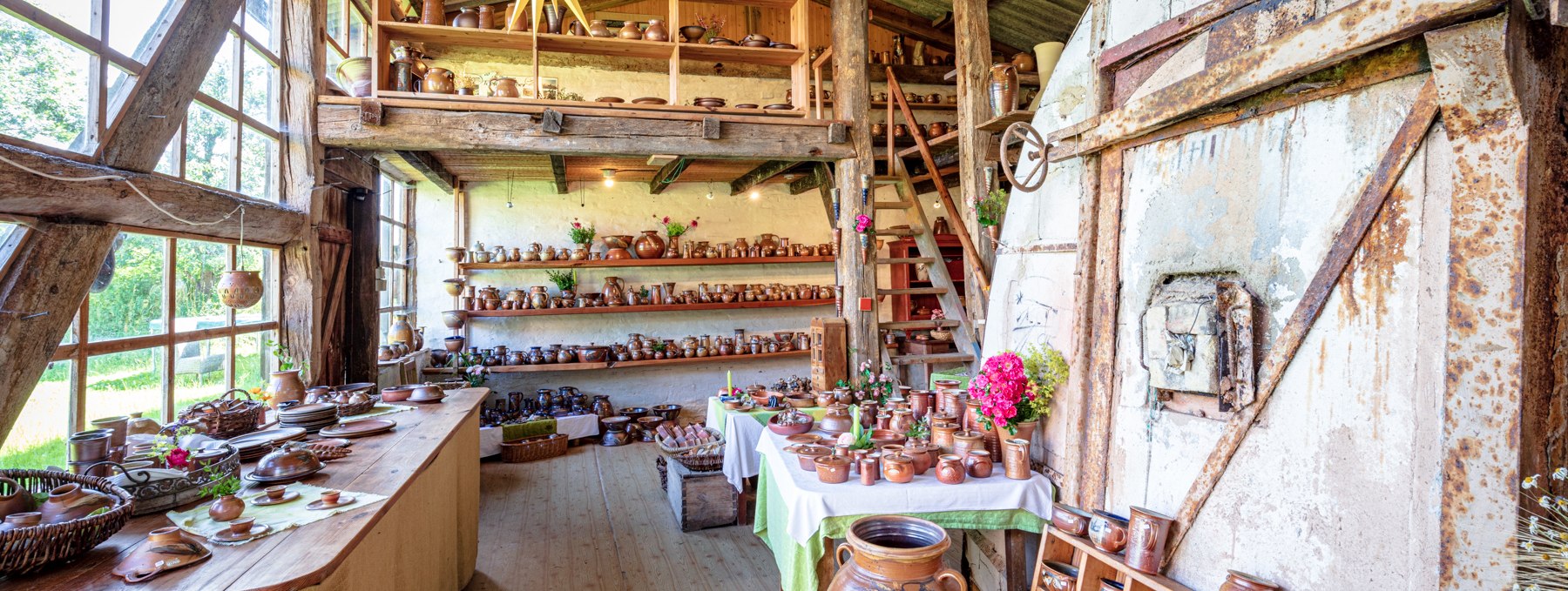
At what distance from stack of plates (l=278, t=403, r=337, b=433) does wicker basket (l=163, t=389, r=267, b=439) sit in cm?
12

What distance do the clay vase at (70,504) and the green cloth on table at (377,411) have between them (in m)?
1.52

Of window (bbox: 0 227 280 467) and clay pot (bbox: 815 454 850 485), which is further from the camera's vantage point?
clay pot (bbox: 815 454 850 485)

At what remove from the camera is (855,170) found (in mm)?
5312

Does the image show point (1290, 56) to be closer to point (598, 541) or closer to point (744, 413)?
point (744, 413)

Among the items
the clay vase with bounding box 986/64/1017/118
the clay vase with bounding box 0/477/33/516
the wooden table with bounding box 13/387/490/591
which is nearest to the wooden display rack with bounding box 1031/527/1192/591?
the wooden table with bounding box 13/387/490/591

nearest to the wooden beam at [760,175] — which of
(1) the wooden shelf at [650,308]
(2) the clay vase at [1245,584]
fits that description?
(1) the wooden shelf at [650,308]

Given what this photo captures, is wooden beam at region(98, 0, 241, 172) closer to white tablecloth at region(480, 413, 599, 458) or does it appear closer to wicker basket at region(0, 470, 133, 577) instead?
wicker basket at region(0, 470, 133, 577)

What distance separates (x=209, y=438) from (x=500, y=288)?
459 cm

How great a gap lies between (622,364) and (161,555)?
5.16m

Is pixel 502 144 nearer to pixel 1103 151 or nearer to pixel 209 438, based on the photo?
pixel 209 438

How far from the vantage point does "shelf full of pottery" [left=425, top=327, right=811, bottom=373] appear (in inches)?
254

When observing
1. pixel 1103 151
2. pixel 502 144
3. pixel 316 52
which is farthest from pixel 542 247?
pixel 1103 151

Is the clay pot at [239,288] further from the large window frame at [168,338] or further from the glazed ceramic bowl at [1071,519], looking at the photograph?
the glazed ceramic bowl at [1071,519]

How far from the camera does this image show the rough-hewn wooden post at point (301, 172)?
4.02 meters
